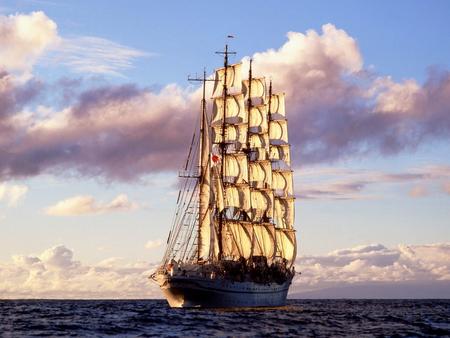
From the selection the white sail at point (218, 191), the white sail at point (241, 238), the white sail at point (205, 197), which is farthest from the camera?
the white sail at point (241, 238)

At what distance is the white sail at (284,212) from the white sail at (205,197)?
4295 cm

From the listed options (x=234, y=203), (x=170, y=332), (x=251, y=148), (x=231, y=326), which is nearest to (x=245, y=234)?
(x=234, y=203)

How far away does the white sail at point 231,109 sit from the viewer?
13262 cm

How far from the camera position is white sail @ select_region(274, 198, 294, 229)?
160m

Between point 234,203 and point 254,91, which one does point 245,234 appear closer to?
point 234,203

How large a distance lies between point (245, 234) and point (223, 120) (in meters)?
20.5

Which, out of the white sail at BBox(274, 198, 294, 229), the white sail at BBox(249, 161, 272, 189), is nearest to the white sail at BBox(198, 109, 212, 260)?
the white sail at BBox(249, 161, 272, 189)

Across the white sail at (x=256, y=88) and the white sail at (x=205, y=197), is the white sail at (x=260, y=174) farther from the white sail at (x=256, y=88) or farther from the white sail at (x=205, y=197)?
the white sail at (x=205, y=197)

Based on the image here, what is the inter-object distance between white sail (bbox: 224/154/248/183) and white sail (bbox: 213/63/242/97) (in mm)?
11343

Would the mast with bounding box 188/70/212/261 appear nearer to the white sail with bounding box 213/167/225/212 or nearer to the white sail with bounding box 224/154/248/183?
the white sail with bounding box 213/167/225/212

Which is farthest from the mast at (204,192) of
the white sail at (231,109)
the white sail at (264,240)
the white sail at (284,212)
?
the white sail at (284,212)

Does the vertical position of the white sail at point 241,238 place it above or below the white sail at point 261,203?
below

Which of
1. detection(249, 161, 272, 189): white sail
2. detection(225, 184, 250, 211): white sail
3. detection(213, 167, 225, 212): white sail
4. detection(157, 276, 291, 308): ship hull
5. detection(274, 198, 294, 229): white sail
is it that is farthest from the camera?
detection(274, 198, 294, 229): white sail

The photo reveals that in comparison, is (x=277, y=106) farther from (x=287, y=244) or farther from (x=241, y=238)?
(x=241, y=238)
